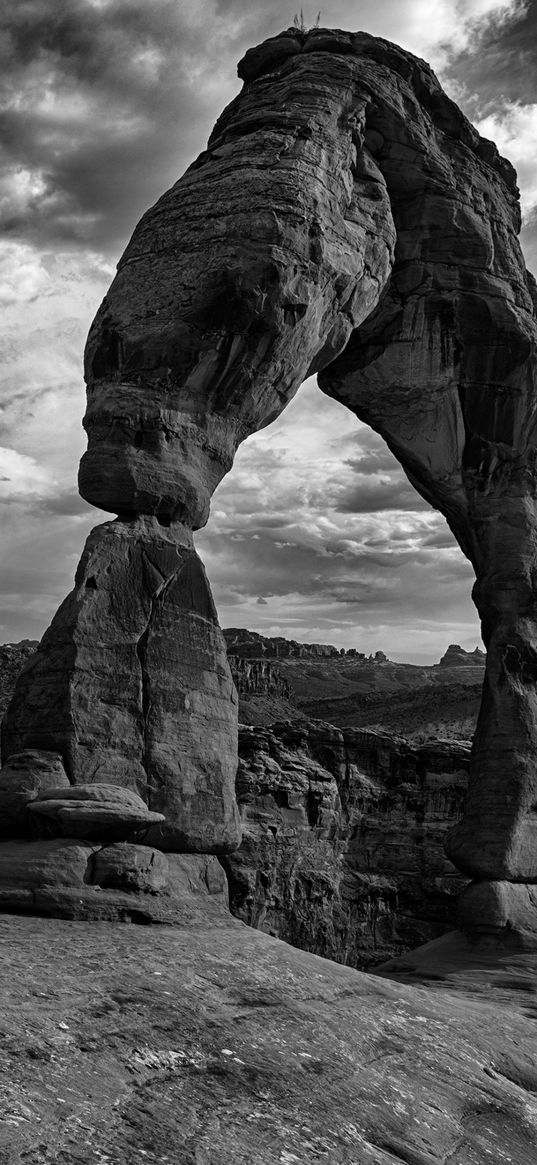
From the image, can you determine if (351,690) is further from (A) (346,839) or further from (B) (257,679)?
(A) (346,839)

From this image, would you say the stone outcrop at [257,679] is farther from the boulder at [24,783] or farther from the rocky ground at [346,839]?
the boulder at [24,783]

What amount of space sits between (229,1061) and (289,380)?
831 cm

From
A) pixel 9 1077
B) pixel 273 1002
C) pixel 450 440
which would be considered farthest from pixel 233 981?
pixel 450 440

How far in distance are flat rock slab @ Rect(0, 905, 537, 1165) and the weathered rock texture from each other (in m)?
9.87

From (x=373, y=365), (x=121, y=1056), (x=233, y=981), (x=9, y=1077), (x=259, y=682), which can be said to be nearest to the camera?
(x=9, y=1077)

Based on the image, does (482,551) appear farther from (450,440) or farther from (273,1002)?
(273,1002)

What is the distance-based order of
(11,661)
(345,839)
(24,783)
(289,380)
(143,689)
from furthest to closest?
(11,661)
(345,839)
(289,380)
(143,689)
(24,783)

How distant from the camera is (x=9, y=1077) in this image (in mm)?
5148

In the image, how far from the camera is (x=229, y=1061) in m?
6.35

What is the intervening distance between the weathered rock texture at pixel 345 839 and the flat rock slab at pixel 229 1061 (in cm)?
987

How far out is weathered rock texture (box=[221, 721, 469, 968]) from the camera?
1914 centimetres

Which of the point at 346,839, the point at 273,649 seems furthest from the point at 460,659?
the point at 346,839

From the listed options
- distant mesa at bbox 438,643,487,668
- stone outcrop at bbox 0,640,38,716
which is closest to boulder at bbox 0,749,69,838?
stone outcrop at bbox 0,640,38,716

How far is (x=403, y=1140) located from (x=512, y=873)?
8.54 m
